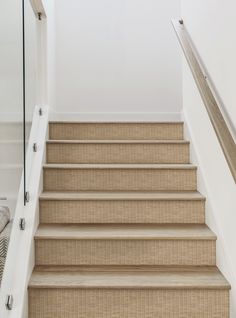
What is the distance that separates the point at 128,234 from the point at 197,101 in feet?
4.03

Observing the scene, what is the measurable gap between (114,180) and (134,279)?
2.98ft

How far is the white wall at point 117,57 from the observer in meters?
4.25

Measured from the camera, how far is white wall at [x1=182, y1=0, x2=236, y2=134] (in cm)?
191

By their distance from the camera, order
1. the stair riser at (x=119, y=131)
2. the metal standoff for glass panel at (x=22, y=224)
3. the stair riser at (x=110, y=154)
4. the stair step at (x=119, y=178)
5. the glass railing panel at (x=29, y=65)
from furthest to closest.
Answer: the stair riser at (x=119, y=131)
the stair riser at (x=110, y=154)
the stair step at (x=119, y=178)
the glass railing panel at (x=29, y=65)
the metal standoff for glass panel at (x=22, y=224)

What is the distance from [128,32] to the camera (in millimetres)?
4320

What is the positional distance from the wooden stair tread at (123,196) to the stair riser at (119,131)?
2.68ft

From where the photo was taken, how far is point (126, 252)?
2.15 m

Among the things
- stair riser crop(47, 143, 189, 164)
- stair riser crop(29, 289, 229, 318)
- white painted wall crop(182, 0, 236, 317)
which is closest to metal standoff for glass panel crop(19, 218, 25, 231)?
stair riser crop(29, 289, 229, 318)

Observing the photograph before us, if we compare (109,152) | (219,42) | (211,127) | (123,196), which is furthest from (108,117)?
(219,42)

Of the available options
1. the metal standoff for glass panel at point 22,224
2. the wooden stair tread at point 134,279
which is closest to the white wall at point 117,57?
the metal standoff for glass panel at point 22,224

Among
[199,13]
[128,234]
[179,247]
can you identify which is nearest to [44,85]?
[199,13]

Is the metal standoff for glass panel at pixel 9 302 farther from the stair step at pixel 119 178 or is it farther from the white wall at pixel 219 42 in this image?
the white wall at pixel 219 42

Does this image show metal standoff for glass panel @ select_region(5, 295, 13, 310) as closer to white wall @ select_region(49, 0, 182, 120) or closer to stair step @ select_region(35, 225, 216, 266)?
stair step @ select_region(35, 225, 216, 266)

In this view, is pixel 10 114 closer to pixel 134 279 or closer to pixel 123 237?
pixel 123 237
